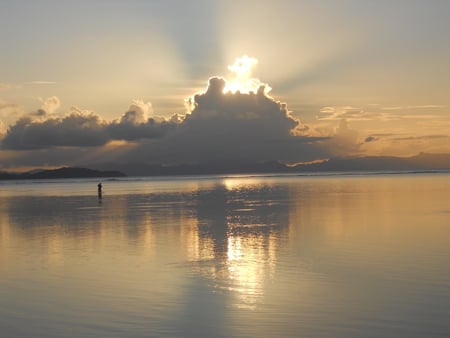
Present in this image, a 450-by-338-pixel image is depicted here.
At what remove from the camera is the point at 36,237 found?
29.0 meters

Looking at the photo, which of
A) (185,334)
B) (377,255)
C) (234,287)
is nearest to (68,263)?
(234,287)

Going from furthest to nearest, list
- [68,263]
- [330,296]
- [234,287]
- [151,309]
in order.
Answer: [68,263], [234,287], [330,296], [151,309]

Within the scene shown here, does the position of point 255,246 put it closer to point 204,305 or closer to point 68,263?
point 68,263

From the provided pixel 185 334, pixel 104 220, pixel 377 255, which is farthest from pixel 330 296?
pixel 104 220

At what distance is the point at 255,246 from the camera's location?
24.3 metres

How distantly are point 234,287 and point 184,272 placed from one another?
9.82ft

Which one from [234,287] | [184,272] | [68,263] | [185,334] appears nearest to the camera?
[185,334]

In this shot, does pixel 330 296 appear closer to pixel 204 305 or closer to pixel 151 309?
pixel 204 305

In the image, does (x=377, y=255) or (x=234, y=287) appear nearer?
(x=234, y=287)

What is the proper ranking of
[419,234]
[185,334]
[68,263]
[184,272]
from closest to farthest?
[185,334], [184,272], [68,263], [419,234]

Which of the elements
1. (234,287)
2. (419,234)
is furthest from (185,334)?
(419,234)

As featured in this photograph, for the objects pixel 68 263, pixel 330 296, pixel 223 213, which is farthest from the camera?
pixel 223 213

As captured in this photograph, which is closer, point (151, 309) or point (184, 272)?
point (151, 309)

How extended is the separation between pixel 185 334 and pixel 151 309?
2.26 m
